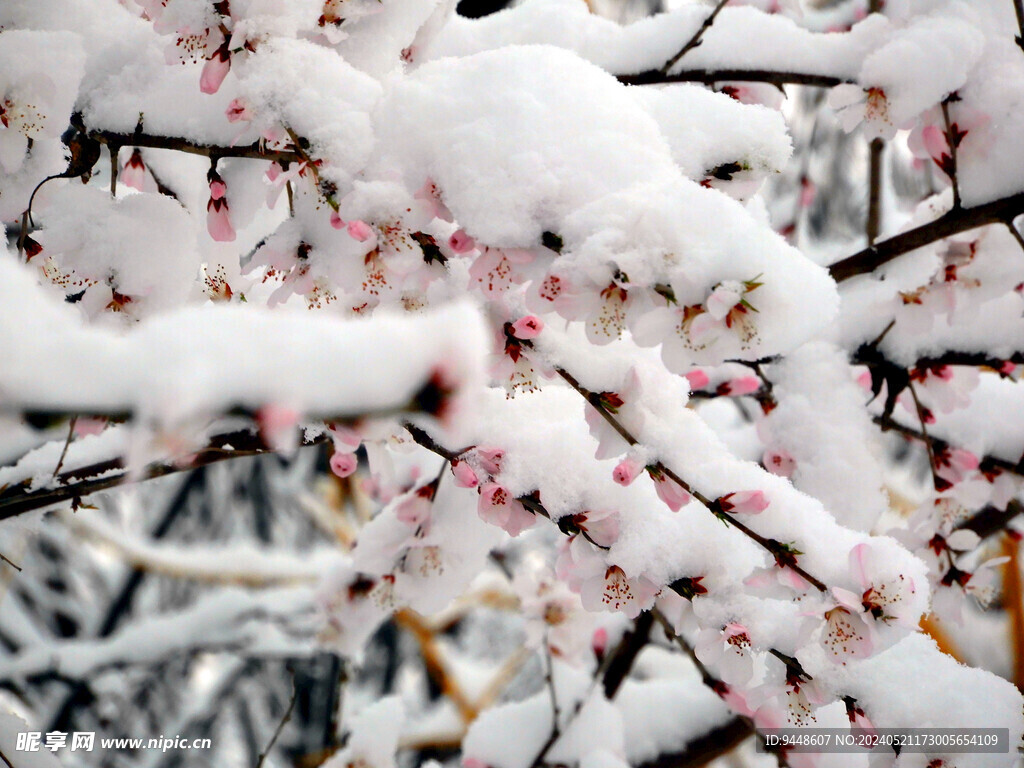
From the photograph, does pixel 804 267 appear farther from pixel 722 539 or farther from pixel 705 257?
pixel 722 539

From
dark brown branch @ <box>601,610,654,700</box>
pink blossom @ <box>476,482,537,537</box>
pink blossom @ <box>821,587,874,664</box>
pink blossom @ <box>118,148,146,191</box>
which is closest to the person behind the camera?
pink blossom @ <box>821,587,874,664</box>

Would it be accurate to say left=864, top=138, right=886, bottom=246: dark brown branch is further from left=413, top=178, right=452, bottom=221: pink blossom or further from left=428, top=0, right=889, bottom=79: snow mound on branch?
left=413, top=178, right=452, bottom=221: pink blossom

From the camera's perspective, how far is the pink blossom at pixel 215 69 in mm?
828

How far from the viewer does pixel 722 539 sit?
2.93 feet

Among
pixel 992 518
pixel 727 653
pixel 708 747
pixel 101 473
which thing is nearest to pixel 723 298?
pixel 727 653

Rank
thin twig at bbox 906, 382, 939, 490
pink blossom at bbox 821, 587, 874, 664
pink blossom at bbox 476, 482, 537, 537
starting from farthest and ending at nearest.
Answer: thin twig at bbox 906, 382, 939, 490 < pink blossom at bbox 476, 482, 537, 537 < pink blossom at bbox 821, 587, 874, 664

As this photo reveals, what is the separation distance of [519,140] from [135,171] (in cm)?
77

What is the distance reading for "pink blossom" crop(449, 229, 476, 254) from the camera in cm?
77

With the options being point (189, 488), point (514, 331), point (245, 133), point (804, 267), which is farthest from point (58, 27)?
point (189, 488)

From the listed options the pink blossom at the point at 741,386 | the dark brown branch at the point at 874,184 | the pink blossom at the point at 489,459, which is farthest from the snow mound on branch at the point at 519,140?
the dark brown branch at the point at 874,184

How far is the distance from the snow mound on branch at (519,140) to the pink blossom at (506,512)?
1.10 ft

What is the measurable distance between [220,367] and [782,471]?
1155mm

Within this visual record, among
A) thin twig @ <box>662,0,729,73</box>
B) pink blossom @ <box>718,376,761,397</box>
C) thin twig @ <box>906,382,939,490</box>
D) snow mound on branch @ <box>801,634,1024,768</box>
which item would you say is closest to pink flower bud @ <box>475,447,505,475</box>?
snow mound on branch @ <box>801,634,1024,768</box>

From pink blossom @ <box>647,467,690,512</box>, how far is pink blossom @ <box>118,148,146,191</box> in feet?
3.20
